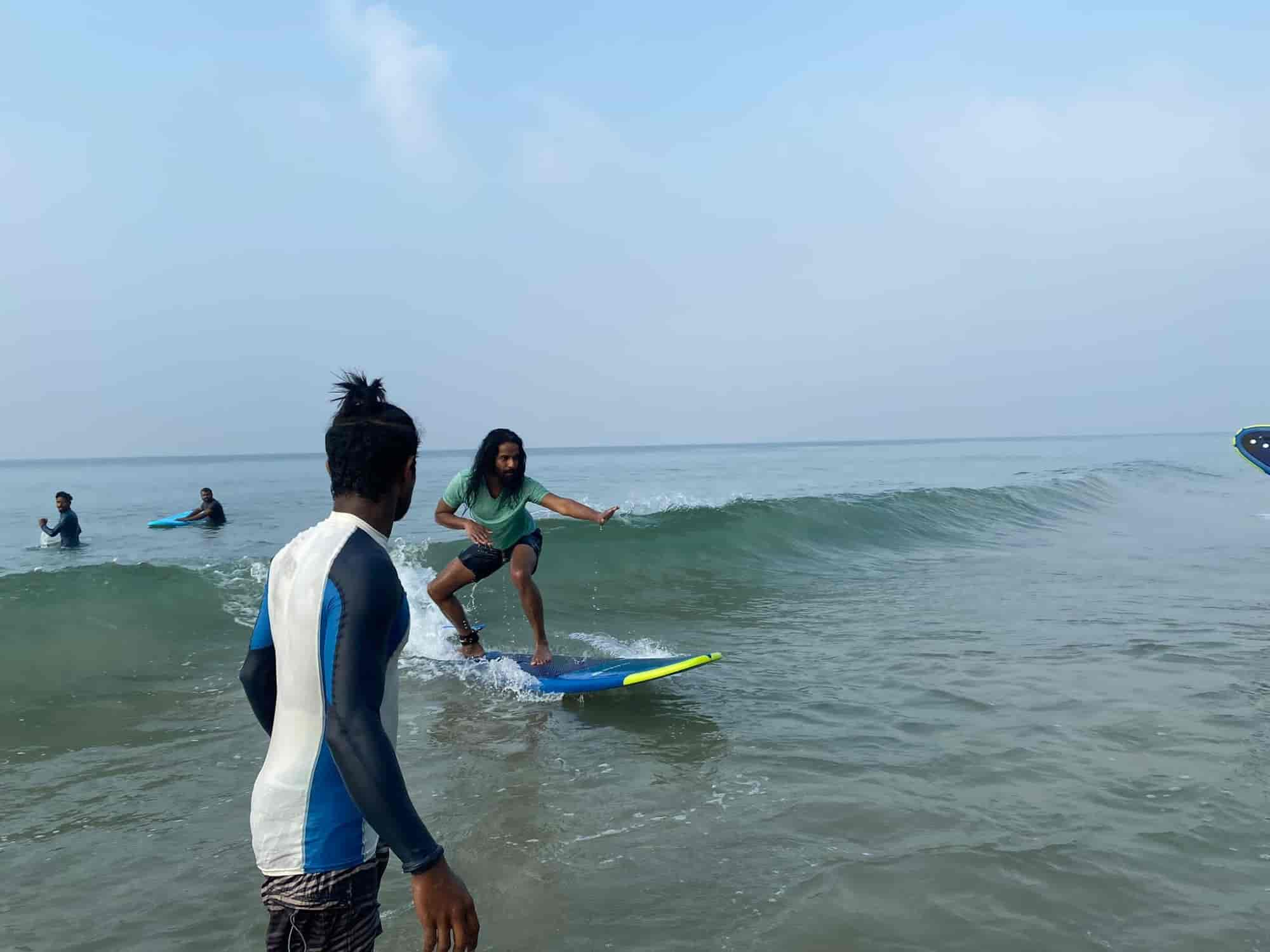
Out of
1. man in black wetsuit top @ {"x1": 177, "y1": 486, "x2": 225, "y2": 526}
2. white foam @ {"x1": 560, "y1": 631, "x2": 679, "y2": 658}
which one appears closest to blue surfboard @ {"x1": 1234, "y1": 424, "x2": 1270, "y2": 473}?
white foam @ {"x1": 560, "y1": 631, "x2": 679, "y2": 658}

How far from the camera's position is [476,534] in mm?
6293

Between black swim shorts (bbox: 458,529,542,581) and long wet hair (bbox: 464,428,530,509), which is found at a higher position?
long wet hair (bbox: 464,428,530,509)

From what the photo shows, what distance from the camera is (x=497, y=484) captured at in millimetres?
6699

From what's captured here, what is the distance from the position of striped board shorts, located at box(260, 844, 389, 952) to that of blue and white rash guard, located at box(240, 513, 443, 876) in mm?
27

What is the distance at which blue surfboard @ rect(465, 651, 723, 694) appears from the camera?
21.1 feet

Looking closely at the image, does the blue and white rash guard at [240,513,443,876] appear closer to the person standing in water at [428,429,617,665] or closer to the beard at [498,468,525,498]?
the person standing in water at [428,429,617,665]

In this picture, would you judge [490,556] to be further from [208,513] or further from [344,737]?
[208,513]

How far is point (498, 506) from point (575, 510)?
822 millimetres

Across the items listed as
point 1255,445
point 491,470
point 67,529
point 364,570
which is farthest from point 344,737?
point 67,529


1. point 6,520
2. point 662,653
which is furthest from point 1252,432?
point 6,520

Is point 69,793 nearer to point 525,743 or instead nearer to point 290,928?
point 525,743

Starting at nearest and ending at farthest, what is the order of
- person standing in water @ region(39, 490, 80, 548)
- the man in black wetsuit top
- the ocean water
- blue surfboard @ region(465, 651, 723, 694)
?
the ocean water → blue surfboard @ region(465, 651, 723, 694) → person standing in water @ region(39, 490, 80, 548) → the man in black wetsuit top

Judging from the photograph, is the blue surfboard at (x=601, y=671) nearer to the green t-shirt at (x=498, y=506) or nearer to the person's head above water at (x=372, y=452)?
the green t-shirt at (x=498, y=506)

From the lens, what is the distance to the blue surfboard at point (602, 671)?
643cm
